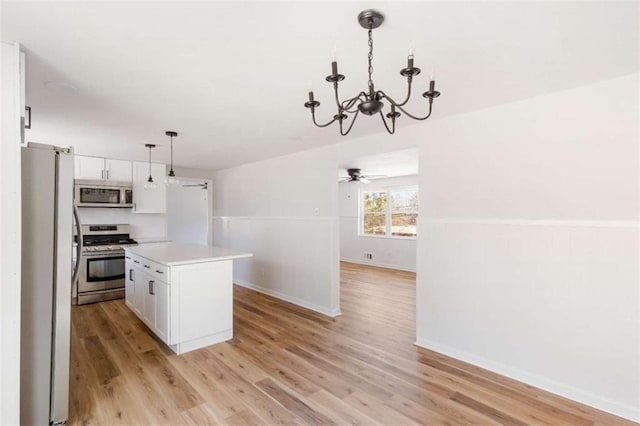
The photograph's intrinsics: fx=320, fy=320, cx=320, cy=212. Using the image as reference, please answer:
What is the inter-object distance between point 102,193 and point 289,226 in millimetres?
3048

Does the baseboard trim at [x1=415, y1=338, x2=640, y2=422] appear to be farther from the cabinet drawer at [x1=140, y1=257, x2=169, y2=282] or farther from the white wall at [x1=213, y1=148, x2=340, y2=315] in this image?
the cabinet drawer at [x1=140, y1=257, x2=169, y2=282]

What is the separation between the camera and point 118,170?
5.31m

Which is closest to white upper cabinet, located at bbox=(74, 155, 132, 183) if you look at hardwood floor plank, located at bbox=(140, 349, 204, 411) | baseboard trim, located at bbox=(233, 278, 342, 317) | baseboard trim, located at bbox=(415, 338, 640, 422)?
baseboard trim, located at bbox=(233, 278, 342, 317)

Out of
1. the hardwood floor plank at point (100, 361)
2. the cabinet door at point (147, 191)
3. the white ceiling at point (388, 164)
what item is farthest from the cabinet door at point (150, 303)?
the white ceiling at point (388, 164)

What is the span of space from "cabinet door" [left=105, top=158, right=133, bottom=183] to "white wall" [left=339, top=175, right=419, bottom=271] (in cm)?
529

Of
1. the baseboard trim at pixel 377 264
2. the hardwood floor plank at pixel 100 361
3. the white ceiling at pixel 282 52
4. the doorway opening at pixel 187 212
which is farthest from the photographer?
the baseboard trim at pixel 377 264

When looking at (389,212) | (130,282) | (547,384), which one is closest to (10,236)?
(130,282)

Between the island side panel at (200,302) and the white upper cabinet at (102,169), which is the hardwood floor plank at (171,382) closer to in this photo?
the island side panel at (200,302)

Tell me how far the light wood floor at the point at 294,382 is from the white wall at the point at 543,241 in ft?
0.89

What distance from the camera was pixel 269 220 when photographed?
17.4 ft

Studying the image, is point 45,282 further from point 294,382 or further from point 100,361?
point 294,382

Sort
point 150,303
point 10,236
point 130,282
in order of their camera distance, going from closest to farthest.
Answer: point 10,236 → point 150,303 → point 130,282

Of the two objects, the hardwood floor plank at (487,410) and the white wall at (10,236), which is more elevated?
the white wall at (10,236)

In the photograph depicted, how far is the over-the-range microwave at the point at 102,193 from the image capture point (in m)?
4.91
